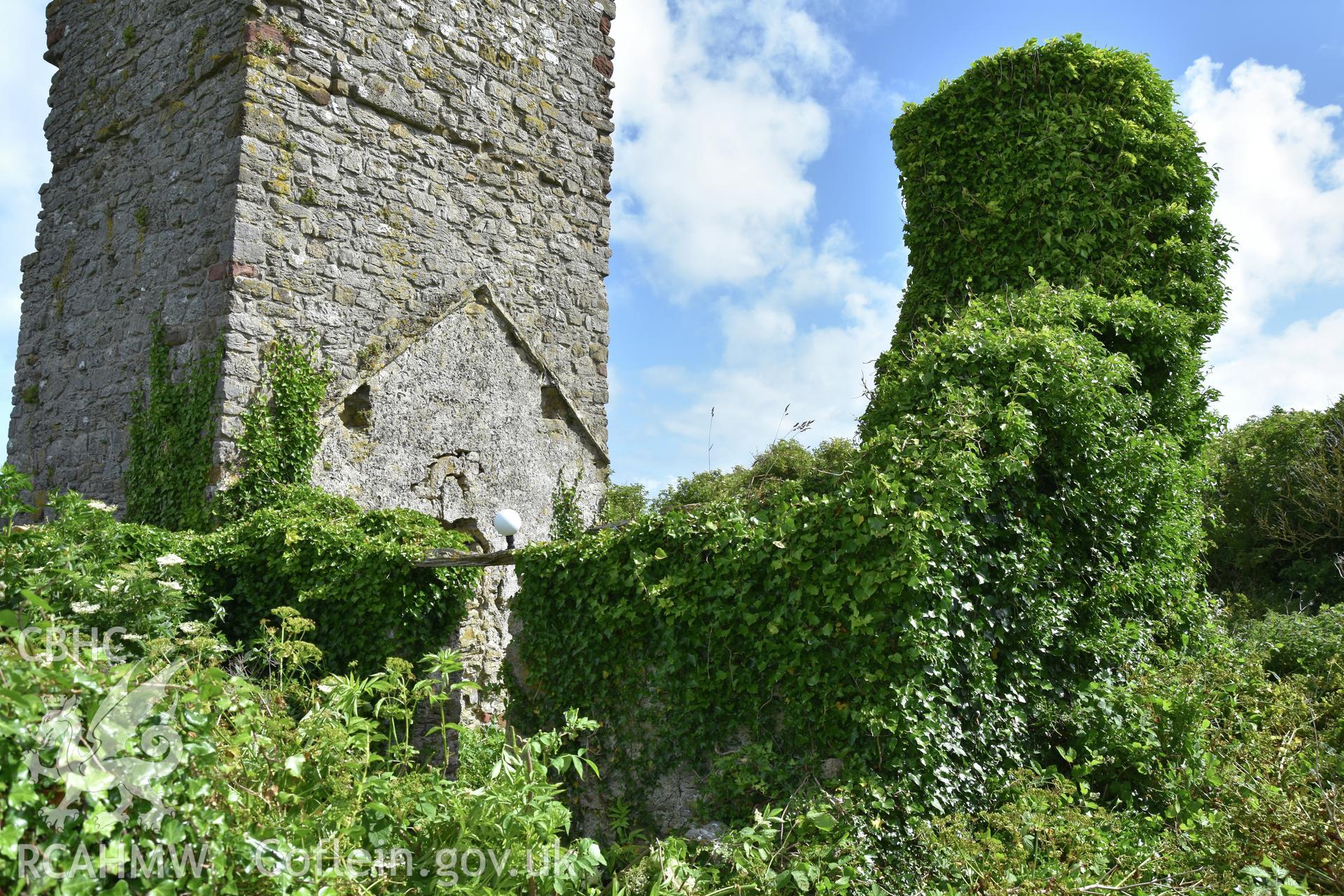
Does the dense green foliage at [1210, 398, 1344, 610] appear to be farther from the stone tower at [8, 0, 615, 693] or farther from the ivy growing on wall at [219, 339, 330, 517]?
the ivy growing on wall at [219, 339, 330, 517]

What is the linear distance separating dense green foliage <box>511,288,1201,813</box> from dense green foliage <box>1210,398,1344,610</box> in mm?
8007

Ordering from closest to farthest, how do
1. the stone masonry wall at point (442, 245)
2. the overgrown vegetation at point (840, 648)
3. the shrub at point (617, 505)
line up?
the overgrown vegetation at point (840, 648), the stone masonry wall at point (442, 245), the shrub at point (617, 505)

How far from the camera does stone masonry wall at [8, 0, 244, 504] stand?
8445mm

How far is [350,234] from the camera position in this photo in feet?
28.9

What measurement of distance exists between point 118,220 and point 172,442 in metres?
2.86

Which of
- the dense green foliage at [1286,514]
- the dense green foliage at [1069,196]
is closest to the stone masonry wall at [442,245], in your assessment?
the dense green foliage at [1069,196]

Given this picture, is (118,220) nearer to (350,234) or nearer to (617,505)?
(350,234)

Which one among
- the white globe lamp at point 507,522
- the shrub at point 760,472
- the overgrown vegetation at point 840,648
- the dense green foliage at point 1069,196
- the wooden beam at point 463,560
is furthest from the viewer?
the shrub at point 760,472

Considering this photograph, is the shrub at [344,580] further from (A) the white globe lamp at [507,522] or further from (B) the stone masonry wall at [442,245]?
(B) the stone masonry wall at [442,245]

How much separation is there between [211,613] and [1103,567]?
620cm

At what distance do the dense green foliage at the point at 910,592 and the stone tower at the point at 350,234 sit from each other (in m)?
2.27

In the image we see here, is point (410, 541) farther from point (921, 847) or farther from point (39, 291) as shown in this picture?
point (39, 291)

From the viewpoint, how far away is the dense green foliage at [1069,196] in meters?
8.16

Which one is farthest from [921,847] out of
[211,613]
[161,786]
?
[211,613]
